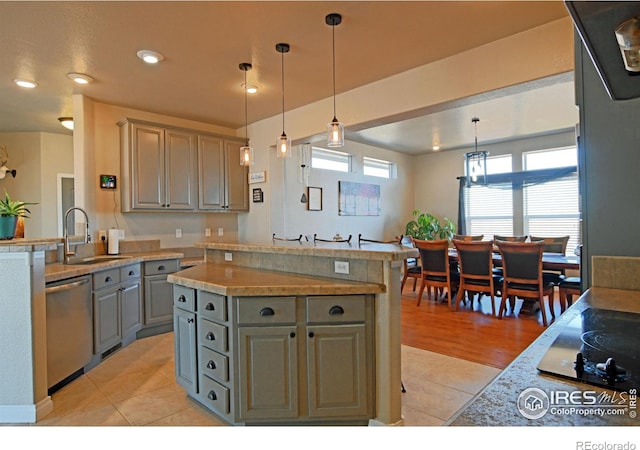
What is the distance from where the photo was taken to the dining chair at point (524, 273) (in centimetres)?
409

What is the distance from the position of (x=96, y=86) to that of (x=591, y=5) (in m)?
4.10

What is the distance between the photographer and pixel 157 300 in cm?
391

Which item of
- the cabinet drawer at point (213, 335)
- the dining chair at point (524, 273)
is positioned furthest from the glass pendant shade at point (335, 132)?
the dining chair at point (524, 273)

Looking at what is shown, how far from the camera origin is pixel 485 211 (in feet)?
24.5

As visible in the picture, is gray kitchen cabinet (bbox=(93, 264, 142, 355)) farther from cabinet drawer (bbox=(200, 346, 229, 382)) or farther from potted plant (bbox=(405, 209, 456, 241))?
potted plant (bbox=(405, 209, 456, 241))

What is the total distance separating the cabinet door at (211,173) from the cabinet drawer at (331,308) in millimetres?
3171

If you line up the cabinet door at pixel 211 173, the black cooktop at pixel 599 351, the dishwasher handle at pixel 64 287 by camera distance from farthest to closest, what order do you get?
1. the cabinet door at pixel 211 173
2. the dishwasher handle at pixel 64 287
3. the black cooktop at pixel 599 351

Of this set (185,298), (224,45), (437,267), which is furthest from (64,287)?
(437,267)

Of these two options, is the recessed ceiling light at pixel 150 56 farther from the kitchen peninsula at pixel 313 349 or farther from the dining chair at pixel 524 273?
the dining chair at pixel 524 273

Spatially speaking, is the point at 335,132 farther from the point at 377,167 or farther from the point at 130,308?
the point at 377,167

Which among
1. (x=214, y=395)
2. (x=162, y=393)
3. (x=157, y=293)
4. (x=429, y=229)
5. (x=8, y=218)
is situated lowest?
(x=162, y=393)

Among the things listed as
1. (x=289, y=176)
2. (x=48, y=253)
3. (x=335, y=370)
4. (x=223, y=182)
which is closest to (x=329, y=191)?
(x=289, y=176)

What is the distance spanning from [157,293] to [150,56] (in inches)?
93.8
